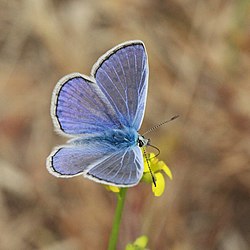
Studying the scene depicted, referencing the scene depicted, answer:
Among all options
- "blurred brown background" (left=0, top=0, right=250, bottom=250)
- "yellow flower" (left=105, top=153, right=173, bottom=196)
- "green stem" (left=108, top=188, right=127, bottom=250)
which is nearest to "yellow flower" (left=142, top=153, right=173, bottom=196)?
"yellow flower" (left=105, top=153, right=173, bottom=196)

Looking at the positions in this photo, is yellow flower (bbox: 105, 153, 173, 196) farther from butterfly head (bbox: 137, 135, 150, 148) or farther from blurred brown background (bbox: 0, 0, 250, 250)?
blurred brown background (bbox: 0, 0, 250, 250)

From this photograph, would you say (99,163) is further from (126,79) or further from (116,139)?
(126,79)

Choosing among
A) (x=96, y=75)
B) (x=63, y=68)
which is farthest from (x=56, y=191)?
(x=96, y=75)

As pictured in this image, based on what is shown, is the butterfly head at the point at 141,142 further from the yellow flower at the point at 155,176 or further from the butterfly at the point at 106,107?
the yellow flower at the point at 155,176

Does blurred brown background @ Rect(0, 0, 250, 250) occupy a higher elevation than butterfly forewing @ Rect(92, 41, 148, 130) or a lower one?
lower

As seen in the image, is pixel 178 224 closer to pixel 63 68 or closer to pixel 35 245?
pixel 35 245

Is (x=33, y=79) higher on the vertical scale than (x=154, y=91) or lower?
higher
